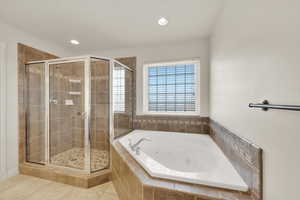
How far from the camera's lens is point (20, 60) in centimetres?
213

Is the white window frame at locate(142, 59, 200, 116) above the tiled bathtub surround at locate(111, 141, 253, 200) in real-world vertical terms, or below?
above

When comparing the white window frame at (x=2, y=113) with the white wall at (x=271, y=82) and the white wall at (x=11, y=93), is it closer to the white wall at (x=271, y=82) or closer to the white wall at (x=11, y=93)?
the white wall at (x=11, y=93)

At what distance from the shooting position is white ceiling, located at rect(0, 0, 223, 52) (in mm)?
1601

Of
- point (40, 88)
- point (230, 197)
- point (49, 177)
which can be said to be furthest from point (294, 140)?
point (40, 88)

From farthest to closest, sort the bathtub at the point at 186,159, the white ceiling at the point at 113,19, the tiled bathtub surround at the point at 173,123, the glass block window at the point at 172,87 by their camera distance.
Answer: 1. the glass block window at the point at 172,87
2. the tiled bathtub surround at the point at 173,123
3. the white ceiling at the point at 113,19
4. the bathtub at the point at 186,159

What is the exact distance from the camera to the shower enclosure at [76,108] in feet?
6.89

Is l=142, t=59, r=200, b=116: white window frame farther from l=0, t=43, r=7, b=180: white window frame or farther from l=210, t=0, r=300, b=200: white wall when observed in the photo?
l=0, t=43, r=7, b=180: white window frame

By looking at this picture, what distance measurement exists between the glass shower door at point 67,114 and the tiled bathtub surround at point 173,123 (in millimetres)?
1088

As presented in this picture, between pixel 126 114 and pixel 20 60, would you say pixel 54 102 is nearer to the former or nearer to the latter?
pixel 20 60

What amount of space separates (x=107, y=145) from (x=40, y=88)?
1.60 m

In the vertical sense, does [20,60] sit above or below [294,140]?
above

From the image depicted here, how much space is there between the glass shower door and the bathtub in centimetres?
95

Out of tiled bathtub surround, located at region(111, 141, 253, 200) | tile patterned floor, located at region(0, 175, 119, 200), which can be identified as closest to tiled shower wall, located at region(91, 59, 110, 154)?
tile patterned floor, located at region(0, 175, 119, 200)

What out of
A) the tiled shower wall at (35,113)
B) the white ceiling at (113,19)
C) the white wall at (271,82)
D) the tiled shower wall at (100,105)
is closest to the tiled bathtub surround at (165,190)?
the white wall at (271,82)
